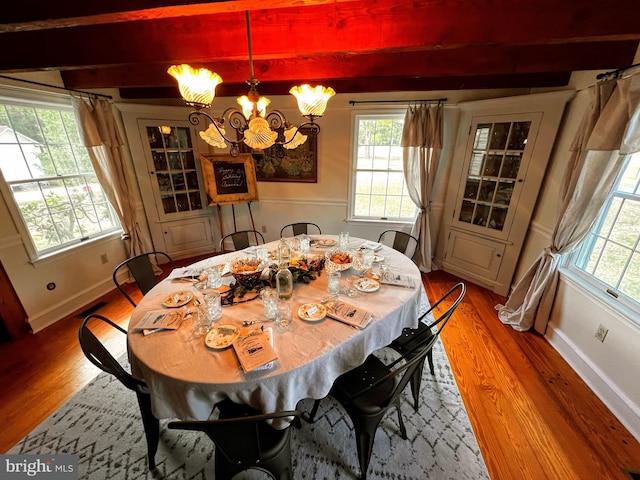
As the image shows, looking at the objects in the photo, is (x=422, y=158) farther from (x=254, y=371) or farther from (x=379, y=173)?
(x=254, y=371)

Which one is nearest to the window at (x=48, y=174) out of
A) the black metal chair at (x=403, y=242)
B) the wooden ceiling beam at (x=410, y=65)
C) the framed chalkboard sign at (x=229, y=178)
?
the wooden ceiling beam at (x=410, y=65)

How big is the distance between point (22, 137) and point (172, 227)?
1.74 metres

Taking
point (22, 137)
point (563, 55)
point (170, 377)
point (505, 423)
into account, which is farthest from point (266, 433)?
point (22, 137)

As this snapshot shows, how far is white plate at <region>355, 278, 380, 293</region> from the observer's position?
165 centimetres

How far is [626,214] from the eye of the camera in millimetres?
1835

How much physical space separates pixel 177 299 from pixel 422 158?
3.13 meters

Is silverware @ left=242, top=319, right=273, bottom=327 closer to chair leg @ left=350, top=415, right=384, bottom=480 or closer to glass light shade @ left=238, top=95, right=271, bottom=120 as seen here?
chair leg @ left=350, top=415, right=384, bottom=480

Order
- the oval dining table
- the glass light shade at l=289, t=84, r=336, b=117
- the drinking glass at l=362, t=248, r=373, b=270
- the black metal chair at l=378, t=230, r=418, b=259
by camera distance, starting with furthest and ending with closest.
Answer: the black metal chair at l=378, t=230, r=418, b=259
the drinking glass at l=362, t=248, r=373, b=270
the glass light shade at l=289, t=84, r=336, b=117
the oval dining table

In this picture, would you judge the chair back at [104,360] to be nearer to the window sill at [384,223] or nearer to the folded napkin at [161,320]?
the folded napkin at [161,320]

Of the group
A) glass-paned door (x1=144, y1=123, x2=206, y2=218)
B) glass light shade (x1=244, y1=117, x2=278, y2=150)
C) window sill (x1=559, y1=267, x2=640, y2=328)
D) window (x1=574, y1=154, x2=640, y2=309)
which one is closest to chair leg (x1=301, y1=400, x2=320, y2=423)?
glass light shade (x1=244, y1=117, x2=278, y2=150)

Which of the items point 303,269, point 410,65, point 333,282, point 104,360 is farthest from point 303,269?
point 410,65

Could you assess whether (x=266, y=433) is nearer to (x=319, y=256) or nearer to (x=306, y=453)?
(x=306, y=453)

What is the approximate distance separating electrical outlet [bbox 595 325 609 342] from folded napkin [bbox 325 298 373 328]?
183 cm

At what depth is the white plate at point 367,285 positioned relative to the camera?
1.65 meters
